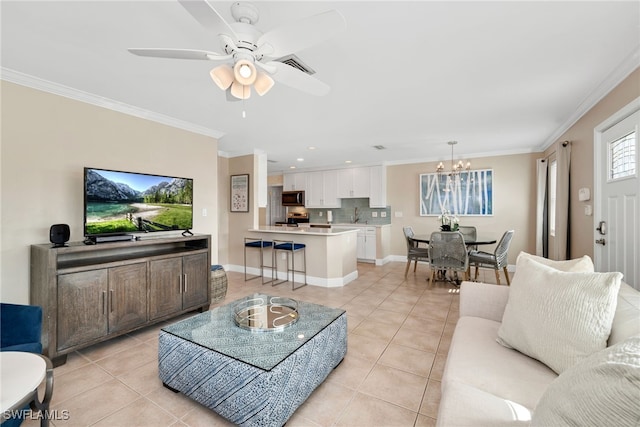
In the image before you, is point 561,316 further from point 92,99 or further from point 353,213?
point 353,213

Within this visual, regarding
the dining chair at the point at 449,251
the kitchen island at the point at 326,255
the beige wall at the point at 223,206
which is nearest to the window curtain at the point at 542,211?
the dining chair at the point at 449,251

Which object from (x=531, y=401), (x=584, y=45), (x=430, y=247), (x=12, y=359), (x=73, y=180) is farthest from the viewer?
(x=430, y=247)

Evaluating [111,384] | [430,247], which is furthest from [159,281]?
[430,247]

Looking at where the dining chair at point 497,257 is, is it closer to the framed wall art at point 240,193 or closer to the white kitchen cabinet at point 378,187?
the white kitchen cabinet at point 378,187

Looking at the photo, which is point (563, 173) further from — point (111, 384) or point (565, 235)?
point (111, 384)

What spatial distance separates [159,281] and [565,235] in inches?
189

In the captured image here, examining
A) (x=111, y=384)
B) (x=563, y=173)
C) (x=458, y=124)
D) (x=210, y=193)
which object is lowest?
(x=111, y=384)

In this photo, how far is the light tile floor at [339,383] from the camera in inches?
64.1

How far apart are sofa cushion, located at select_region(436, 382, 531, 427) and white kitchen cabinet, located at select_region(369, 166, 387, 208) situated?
216 inches

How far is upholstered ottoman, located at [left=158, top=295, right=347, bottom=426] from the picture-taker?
4.80ft

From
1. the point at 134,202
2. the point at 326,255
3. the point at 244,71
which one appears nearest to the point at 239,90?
the point at 244,71

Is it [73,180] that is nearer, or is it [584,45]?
[584,45]

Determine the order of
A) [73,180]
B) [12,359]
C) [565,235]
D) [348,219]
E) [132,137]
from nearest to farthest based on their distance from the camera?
[12,359] → [73,180] → [132,137] → [565,235] → [348,219]

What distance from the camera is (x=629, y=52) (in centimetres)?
203
